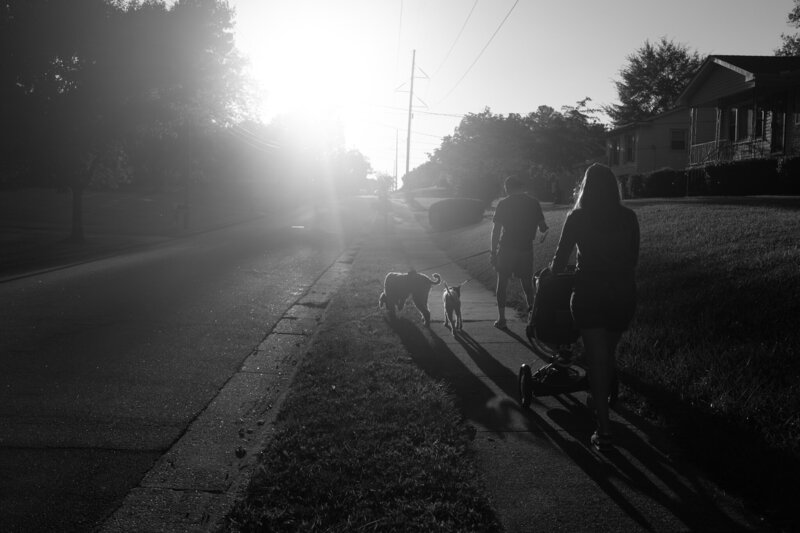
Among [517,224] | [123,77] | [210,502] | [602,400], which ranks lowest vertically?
[210,502]

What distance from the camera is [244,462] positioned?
14.8 feet

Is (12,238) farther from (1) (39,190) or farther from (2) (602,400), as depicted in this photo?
(1) (39,190)

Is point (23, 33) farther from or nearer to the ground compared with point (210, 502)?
farther from the ground

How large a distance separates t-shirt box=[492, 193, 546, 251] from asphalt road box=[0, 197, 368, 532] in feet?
11.0

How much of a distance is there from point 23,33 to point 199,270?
11922 millimetres

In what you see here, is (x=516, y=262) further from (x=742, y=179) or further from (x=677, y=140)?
A: (x=677, y=140)

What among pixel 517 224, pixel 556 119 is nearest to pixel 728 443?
pixel 517 224

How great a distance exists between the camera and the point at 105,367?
275 inches

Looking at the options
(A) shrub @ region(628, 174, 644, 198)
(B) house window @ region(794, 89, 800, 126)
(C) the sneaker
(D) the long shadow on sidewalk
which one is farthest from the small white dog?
(B) house window @ region(794, 89, 800, 126)

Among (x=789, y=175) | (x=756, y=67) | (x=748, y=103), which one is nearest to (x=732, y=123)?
(x=748, y=103)

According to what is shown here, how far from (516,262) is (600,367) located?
414 centimetres

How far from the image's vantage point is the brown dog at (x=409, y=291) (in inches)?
369

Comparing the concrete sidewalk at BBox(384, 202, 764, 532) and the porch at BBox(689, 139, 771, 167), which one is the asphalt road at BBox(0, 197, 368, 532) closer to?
the concrete sidewalk at BBox(384, 202, 764, 532)

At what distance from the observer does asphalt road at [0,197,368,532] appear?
4.13 meters
